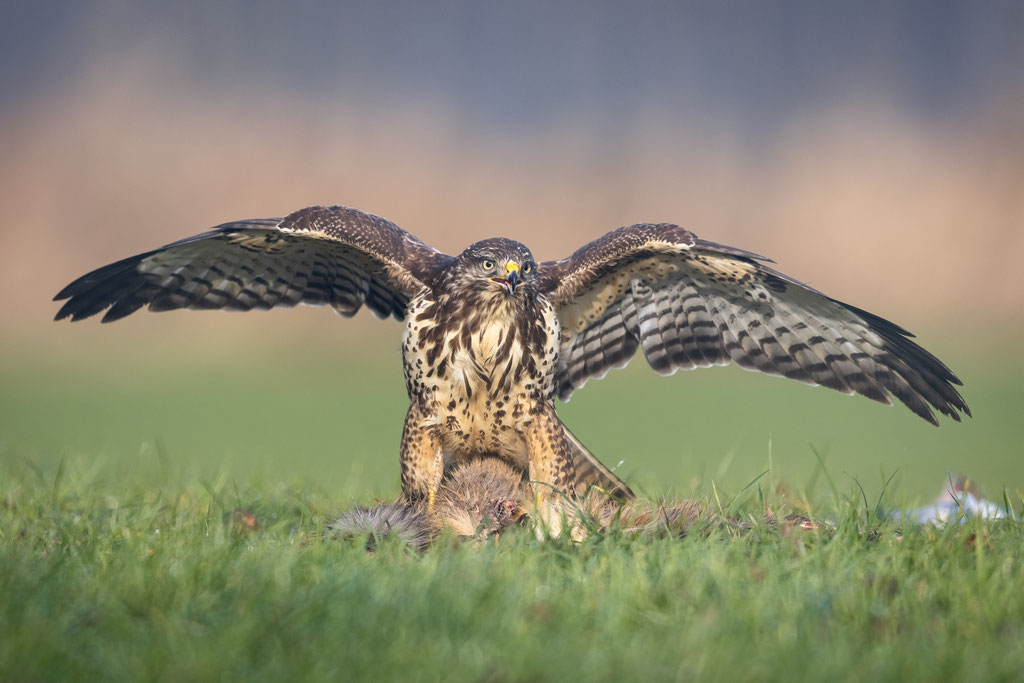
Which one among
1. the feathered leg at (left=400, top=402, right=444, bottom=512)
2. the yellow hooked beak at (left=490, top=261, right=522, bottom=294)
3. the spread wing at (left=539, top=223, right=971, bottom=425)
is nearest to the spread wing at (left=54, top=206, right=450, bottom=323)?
the yellow hooked beak at (left=490, top=261, right=522, bottom=294)

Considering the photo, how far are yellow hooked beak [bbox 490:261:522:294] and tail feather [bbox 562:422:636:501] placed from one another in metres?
0.93

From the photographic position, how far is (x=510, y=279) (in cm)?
448

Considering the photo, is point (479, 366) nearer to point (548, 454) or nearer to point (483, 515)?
point (548, 454)

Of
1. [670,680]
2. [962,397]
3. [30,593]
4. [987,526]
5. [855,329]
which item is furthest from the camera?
[855,329]

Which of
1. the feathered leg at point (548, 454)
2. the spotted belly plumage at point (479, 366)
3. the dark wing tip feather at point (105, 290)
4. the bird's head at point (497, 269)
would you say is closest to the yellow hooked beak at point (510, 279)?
the bird's head at point (497, 269)

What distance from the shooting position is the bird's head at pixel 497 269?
4.52 meters

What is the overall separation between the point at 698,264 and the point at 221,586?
289cm

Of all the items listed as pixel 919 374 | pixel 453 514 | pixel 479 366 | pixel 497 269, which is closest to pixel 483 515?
pixel 453 514

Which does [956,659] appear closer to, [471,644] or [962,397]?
[471,644]

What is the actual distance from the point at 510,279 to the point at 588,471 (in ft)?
4.01

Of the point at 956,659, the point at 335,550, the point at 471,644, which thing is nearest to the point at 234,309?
the point at 335,550

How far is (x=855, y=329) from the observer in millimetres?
4902

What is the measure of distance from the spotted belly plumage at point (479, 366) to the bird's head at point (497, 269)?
0.07m

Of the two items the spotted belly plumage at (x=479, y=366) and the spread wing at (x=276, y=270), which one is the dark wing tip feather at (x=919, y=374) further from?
the spread wing at (x=276, y=270)
